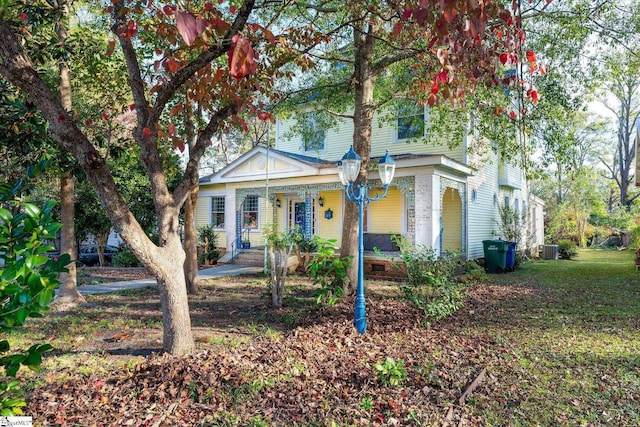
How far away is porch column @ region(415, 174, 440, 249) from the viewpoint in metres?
11.5

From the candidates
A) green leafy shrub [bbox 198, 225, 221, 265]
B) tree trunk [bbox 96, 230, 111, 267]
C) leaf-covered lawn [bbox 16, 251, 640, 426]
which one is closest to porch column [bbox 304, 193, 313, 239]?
green leafy shrub [bbox 198, 225, 221, 265]

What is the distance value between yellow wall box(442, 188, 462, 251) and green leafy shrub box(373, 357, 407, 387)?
1135cm

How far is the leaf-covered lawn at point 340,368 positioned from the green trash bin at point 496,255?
5900 mm

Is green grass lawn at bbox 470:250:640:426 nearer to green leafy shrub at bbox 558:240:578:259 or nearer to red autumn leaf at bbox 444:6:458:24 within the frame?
red autumn leaf at bbox 444:6:458:24

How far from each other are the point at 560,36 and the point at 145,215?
15.1 meters

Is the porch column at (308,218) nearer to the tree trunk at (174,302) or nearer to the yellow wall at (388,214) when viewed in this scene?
the yellow wall at (388,214)

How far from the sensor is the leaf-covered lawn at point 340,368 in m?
3.35

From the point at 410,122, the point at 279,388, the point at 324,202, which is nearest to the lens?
the point at 279,388

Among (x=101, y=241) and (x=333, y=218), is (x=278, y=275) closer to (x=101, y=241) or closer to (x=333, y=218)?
(x=333, y=218)

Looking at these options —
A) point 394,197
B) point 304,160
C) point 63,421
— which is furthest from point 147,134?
point 394,197

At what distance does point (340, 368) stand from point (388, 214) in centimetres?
1118

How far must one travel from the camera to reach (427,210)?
38.1 feet

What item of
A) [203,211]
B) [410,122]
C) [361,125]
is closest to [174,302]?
[361,125]

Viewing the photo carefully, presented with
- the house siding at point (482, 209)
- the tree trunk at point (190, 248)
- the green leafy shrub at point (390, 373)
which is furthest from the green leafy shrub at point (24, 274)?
the house siding at point (482, 209)
